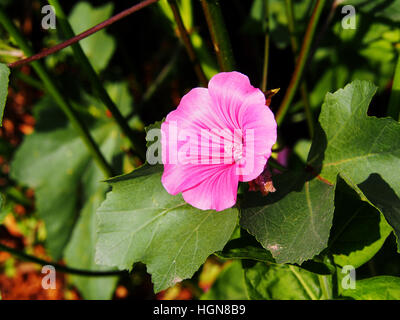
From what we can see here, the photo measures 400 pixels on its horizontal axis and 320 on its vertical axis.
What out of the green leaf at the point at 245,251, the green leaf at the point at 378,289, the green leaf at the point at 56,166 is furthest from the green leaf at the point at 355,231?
the green leaf at the point at 56,166

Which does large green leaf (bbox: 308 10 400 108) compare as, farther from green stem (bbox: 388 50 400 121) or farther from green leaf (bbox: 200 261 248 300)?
green leaf (bbox: 200 261 248 300)

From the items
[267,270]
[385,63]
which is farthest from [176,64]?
[267,270]

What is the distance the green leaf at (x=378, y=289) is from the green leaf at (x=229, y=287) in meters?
0.50

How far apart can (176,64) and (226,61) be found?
0.87 meters

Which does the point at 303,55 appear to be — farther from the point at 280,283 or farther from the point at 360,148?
the point at 280,283

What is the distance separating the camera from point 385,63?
1.58 m

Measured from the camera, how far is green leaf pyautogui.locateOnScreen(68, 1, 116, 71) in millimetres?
1764

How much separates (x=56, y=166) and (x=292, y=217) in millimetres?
1103

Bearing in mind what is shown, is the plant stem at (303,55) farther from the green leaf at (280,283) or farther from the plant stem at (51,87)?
the plant stem at (51,87)

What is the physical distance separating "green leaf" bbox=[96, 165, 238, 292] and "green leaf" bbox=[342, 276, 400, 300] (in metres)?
0.35

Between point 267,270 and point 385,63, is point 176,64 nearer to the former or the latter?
point 385,63

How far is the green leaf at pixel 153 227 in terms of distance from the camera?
96cm

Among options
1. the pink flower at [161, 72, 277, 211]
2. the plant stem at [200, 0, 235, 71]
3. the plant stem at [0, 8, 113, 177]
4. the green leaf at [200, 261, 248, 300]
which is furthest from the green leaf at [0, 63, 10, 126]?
the green leaf at [200, 261, 248, 300]

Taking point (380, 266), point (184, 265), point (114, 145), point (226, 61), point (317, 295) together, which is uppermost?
point (226, 61)
